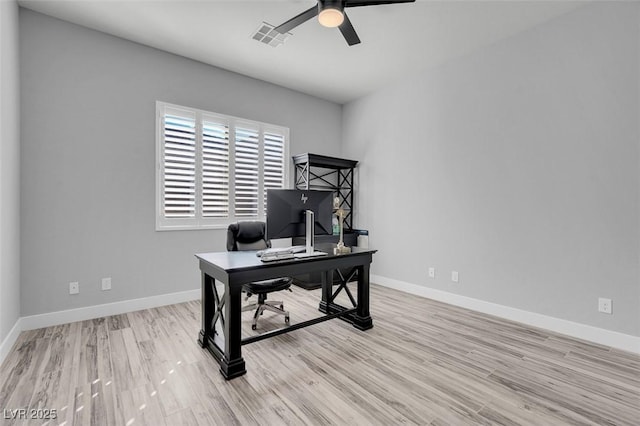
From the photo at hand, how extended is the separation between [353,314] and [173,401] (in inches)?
71.0

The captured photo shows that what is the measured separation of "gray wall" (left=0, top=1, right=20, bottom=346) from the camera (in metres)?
2.33

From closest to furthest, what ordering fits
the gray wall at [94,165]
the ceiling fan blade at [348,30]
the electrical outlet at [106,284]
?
the ceiling fan blade at [348,30]
the gray wall at [94,165]
the electrical outlet at [106,284]

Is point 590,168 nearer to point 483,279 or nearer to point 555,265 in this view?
point 555,265

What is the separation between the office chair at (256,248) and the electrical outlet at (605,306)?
291cm

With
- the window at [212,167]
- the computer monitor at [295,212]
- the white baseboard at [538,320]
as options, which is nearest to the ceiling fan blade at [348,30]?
the computer monitor at [295,212]

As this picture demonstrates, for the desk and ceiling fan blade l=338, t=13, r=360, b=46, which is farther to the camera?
ceiling fan blade l=338, t=13, r=360, b=46

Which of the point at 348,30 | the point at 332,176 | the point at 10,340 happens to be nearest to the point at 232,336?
the point at 10,340

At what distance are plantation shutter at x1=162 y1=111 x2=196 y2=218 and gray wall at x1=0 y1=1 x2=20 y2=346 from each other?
128cm

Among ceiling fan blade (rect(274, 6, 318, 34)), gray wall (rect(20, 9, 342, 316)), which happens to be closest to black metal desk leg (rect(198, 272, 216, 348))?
gray wall (rect(20, 9, 342, 316))

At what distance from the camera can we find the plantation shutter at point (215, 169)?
3938 millimetres

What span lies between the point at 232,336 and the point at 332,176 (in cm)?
364

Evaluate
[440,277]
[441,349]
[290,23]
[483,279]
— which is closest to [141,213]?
[290,23]

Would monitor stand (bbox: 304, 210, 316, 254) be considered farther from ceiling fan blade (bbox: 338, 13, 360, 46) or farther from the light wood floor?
ceiling fan blade (bbox: 338, 13, 360, 46)

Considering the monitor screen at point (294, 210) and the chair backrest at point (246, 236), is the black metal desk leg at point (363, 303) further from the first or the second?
the chair backrest at point (246, 236)
